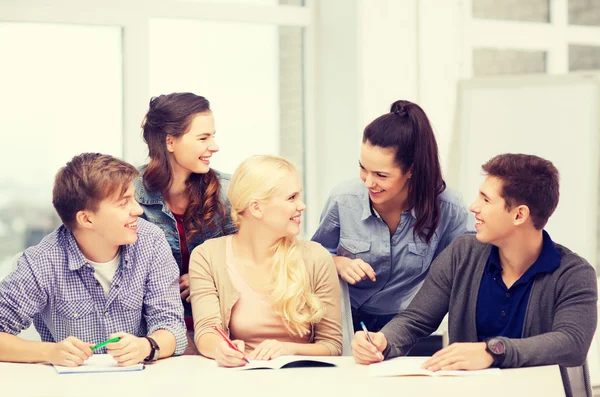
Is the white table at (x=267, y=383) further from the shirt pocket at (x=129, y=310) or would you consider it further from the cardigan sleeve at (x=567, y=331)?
the shirt pocket at (x=129, y=310)

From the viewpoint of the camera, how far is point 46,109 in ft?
12.1

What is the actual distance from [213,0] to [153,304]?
2.18 meters

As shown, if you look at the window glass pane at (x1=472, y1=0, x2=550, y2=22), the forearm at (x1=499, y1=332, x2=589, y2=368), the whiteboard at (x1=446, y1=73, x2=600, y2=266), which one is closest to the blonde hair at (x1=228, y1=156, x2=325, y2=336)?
the forearm at (x1=499, y1=332, x2=589, y2=368)

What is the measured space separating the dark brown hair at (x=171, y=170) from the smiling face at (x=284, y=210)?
364 mm

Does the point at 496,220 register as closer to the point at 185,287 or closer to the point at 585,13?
the point at 185,287

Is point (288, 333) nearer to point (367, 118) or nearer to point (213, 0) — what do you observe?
point (367, 118)

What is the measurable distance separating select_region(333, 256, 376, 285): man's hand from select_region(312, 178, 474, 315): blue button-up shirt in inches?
6.9

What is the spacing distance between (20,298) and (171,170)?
75 centimetres

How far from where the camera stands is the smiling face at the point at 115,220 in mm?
2258

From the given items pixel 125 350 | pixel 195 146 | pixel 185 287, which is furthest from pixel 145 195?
pixel 125 350

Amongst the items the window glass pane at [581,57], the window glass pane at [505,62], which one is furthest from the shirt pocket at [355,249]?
the window glass pane at [581,57]

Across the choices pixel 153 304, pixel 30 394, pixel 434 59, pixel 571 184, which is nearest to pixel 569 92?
pixel 571 184

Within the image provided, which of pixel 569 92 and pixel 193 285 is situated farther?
pixel 569 92

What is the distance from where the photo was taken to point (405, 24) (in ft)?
13.4
